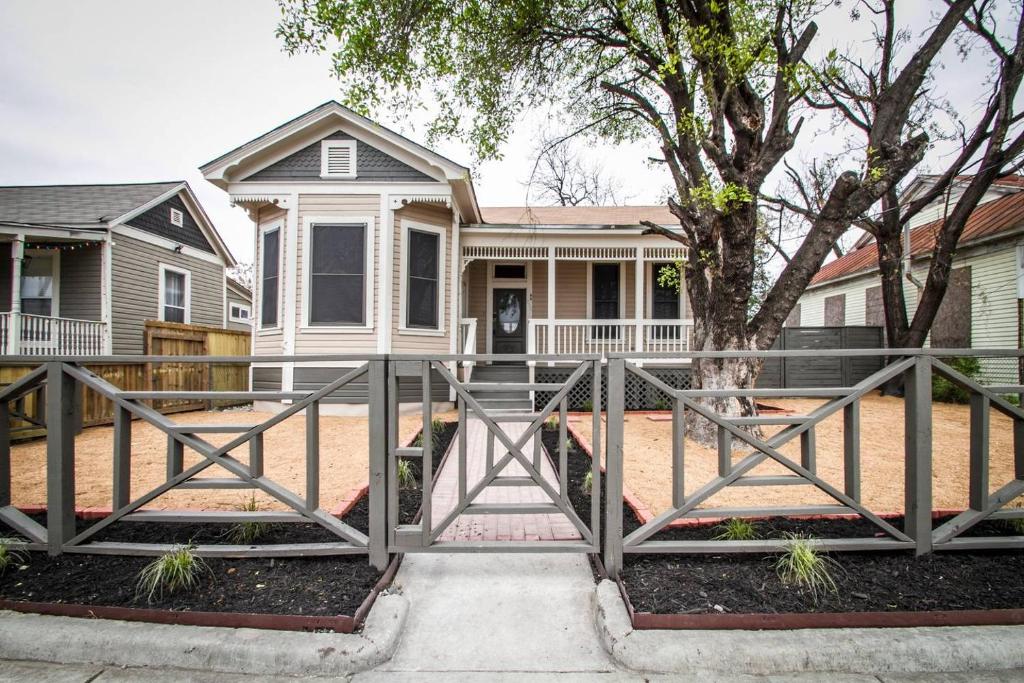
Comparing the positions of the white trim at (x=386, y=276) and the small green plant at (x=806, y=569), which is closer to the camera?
the small green plant at (x=806, y=569)

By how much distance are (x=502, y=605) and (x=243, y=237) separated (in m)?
66.3

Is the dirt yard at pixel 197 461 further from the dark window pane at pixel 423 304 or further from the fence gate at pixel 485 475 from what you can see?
the dark window pane at pixel 423 304

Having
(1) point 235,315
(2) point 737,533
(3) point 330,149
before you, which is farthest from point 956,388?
(1) point 235,315

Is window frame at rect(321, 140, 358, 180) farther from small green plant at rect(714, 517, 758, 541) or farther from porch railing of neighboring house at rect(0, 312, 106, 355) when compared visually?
small green plant at rect(714, 517, 758, 541)

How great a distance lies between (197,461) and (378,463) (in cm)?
435

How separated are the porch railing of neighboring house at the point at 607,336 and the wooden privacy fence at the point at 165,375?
655 centimetres

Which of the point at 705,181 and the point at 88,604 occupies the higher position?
the point at 705,181

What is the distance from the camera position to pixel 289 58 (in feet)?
19.7

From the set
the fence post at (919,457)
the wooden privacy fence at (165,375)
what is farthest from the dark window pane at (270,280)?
the fence post at (919,457)

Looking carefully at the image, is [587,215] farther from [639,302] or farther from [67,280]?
[67,280]

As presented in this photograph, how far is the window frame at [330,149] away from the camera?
8.31 meters

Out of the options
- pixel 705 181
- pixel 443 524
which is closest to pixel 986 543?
pixel 443 524

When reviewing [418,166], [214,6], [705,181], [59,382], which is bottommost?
[59,382]

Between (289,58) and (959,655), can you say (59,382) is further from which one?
(289,58)
